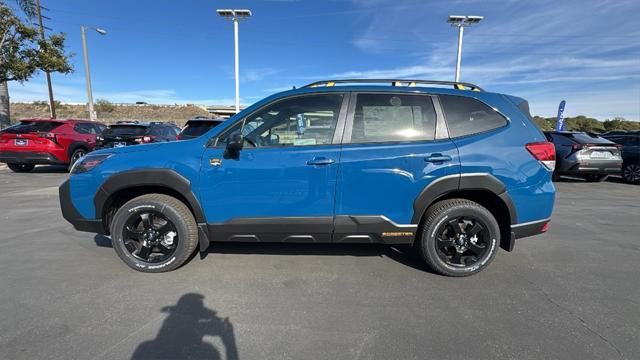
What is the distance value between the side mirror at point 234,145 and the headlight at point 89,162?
4.29ft

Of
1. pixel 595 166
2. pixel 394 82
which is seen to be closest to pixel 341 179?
pixel 394 82

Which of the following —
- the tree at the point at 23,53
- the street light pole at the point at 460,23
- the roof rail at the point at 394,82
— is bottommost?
the roof rail at the point at 394,82

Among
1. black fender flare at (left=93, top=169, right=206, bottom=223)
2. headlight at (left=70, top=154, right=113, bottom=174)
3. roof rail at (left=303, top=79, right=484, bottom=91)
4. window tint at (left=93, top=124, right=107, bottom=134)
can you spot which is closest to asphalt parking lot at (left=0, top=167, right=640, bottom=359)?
black fender flare at (left=93, top=169, right=206, bottom=223)

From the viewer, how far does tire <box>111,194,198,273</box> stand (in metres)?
3.38

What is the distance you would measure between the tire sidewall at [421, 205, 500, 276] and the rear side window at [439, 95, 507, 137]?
76 centimetres

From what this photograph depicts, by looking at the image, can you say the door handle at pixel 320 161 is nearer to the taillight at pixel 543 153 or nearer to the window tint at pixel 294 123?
the window tint at pixel 294 123

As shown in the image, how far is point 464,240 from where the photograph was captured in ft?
11.3

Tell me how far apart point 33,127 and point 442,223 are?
11.8 m

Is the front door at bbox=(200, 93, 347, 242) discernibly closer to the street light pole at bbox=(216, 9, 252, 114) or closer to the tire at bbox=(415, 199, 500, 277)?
the tire at bbox=(415, 199, 500, 277)

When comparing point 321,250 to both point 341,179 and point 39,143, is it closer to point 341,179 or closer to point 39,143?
point 341,179

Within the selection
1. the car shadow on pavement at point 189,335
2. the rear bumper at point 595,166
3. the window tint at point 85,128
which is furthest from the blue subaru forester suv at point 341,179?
the window tint at point 85,128

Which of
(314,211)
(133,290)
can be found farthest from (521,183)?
(133,290)

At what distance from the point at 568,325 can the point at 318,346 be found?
1.97 meters

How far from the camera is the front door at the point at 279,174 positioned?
3.23 m
